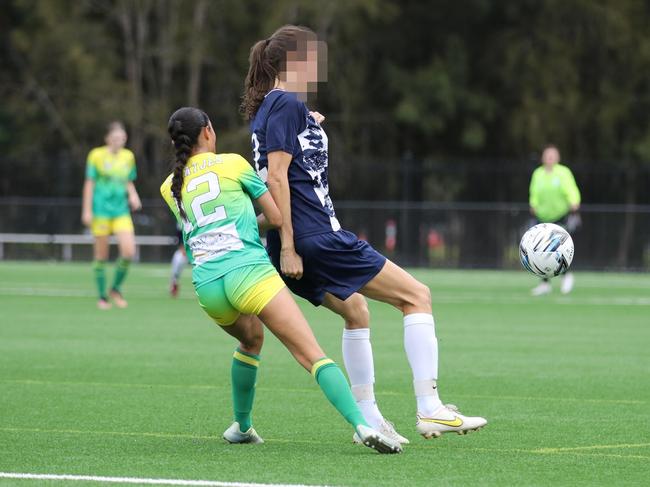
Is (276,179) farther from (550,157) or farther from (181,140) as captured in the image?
(550,157)

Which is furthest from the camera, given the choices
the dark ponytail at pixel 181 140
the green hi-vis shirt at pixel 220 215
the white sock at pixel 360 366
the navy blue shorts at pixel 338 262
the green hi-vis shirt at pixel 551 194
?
the green hi-vis shirt at pixel 551 194

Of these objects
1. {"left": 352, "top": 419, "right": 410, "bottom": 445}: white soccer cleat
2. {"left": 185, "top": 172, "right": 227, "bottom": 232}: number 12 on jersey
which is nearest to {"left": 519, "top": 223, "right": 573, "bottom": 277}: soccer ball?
{"left": 352, "top": 419, "right": 410, "bottom": 445}: white soccer cleat

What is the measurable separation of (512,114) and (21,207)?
1691 centimetres

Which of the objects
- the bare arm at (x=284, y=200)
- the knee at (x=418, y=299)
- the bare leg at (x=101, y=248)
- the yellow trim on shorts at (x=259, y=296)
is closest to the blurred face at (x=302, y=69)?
the bare arm at (x=284, y=200)

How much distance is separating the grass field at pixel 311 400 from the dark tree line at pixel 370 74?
26.8m

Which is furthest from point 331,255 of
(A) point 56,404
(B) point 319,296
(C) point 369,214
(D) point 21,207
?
(D) point 21,207

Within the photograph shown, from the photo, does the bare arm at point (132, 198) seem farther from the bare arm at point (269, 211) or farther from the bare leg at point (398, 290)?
the bare arm at point (269, 211)

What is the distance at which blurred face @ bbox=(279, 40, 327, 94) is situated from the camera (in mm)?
7566

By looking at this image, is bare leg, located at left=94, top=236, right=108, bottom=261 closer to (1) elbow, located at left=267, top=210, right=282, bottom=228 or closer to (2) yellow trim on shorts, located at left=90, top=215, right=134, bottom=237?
(2) yellow trim on shorts, located at left=90, top=215, right=134, bottom=237

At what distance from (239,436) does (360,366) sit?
795 mm

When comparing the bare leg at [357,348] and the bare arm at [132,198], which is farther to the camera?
the bare arm at [132,198]

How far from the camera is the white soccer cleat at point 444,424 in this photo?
744 centimetres

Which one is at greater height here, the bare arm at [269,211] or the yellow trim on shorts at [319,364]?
the bare arm at [269,211]

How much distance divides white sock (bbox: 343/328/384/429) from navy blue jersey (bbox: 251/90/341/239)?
2.36 ft
